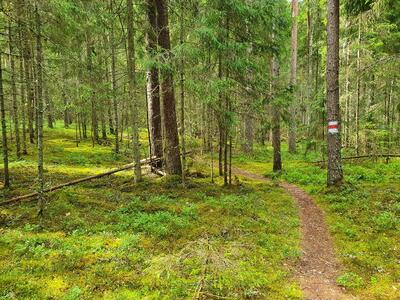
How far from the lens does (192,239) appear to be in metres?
7.16

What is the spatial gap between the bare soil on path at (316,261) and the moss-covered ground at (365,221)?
8.0 inches

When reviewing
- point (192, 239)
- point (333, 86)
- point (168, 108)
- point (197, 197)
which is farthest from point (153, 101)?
point (192, 239)

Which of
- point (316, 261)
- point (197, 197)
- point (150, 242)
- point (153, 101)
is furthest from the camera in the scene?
point (153, 101)

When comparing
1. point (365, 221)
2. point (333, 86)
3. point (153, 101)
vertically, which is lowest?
point (365, 221)

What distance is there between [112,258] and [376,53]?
19.5m

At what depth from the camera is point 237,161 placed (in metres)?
20.2

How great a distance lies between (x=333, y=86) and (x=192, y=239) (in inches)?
301

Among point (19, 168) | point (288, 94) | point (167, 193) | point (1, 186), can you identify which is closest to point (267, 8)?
point (288, 94)

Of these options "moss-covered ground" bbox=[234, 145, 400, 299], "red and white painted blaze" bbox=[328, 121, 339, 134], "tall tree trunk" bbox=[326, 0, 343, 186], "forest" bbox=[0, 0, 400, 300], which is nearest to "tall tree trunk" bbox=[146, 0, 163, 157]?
"forest" bbox=[0, 0, 400, 300]

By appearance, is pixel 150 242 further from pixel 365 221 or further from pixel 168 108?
pixel 168 108

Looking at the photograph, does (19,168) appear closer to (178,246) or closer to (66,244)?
(66,244)

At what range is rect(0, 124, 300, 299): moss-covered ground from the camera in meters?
4.95

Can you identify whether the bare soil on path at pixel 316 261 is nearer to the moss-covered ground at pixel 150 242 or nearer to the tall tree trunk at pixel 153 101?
the moss-covered ground at pixel 150 242

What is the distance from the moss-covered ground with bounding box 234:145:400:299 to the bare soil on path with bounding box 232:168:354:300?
0.67ft
